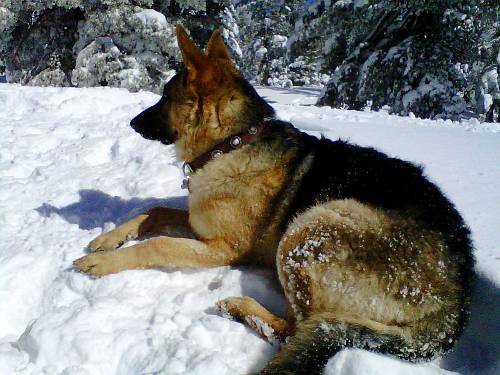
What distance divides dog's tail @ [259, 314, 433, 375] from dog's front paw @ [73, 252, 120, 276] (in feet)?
4.84

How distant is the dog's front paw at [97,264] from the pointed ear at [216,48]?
1.82 meters

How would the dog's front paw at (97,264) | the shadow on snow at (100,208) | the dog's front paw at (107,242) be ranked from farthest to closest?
the shadow on snow at (100,208)
the dog's front paw at (107,242)
the dog's front paw at (97,264)

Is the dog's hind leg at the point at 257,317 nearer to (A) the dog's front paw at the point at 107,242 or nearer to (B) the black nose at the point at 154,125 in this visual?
(A) the dog's front paw at the point at 107,242

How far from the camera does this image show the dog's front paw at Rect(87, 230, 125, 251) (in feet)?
10.8

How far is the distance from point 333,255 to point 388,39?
1242 centimetres

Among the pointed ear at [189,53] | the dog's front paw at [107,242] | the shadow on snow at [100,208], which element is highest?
the pointed ear at [189,53]

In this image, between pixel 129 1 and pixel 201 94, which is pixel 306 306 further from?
pixel 129 1

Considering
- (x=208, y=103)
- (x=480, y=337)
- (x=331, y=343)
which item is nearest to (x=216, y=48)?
(x=208, y=103)

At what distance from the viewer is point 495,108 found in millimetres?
15789

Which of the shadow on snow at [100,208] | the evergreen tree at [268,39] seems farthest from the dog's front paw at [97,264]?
the evergreen tree at [268,39]

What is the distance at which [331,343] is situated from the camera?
2176mm

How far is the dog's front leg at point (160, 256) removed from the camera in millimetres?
2951

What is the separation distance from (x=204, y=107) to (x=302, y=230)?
55.6 inches

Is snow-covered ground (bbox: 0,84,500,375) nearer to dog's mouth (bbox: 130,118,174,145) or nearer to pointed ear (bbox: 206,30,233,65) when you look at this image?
dog's mouth (bbox: 130,118,174,145)
